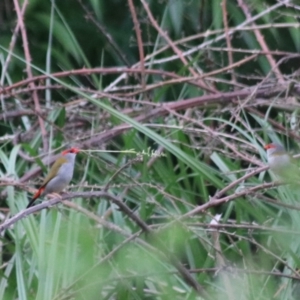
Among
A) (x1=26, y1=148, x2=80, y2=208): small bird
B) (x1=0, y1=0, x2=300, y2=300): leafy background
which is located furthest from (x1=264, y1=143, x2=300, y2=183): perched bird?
(x1=26, y1=148, x2=80, y2=208): small bird

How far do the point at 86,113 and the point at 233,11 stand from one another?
105 cm

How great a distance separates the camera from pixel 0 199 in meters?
3.92

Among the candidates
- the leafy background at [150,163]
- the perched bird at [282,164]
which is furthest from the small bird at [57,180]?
the perched bird at [282,164]

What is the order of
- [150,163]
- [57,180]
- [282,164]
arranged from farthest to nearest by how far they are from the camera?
1. [150,163]
2. [57,180]
3. [282,164]

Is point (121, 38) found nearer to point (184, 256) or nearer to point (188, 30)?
point (188, 30)

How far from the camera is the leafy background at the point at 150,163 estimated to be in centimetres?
246

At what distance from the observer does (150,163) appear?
3.57 metres

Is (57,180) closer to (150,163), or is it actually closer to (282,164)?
(150,163)

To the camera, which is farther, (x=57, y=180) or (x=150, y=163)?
(x=150, y=163)

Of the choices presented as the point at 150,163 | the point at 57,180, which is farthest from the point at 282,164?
the point at 57,180

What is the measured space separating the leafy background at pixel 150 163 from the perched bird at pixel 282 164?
0.05 meters

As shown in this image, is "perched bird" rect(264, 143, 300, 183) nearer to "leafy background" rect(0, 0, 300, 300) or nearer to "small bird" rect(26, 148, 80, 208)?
"leafy background" rect(0, 0, 300, 300)

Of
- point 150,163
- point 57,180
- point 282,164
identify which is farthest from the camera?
point 150,163

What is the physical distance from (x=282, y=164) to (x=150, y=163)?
911 mm
